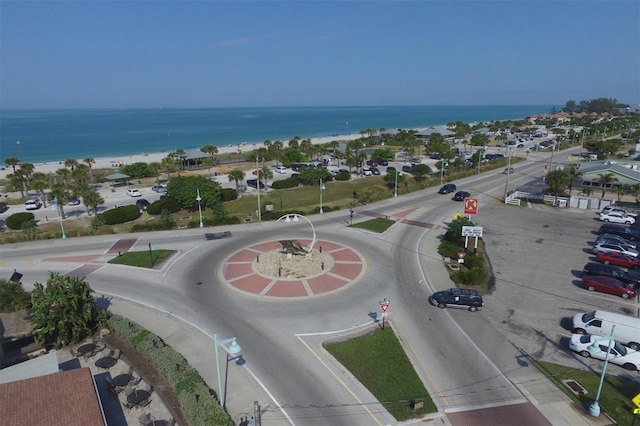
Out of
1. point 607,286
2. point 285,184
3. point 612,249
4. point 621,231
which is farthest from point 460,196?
point 285,184

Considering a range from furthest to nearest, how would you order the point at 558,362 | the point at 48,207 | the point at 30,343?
the point at 48,207
the point at 30,343
the point at 558,362

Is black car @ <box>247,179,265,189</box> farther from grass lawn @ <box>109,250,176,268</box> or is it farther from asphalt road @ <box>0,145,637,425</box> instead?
grass lawn @ <box>109,250,176,268</box>

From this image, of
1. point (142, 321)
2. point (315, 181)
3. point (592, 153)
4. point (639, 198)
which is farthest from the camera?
point (592, 153)

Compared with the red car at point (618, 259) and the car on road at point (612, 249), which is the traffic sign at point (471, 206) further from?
the car on road at point (612, 249)

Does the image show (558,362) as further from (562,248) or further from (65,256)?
(65,256)

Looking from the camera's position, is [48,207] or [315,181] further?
[315,181]

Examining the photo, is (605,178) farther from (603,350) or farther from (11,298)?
(11,298)

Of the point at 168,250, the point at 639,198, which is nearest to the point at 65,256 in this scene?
the point at 168,250
